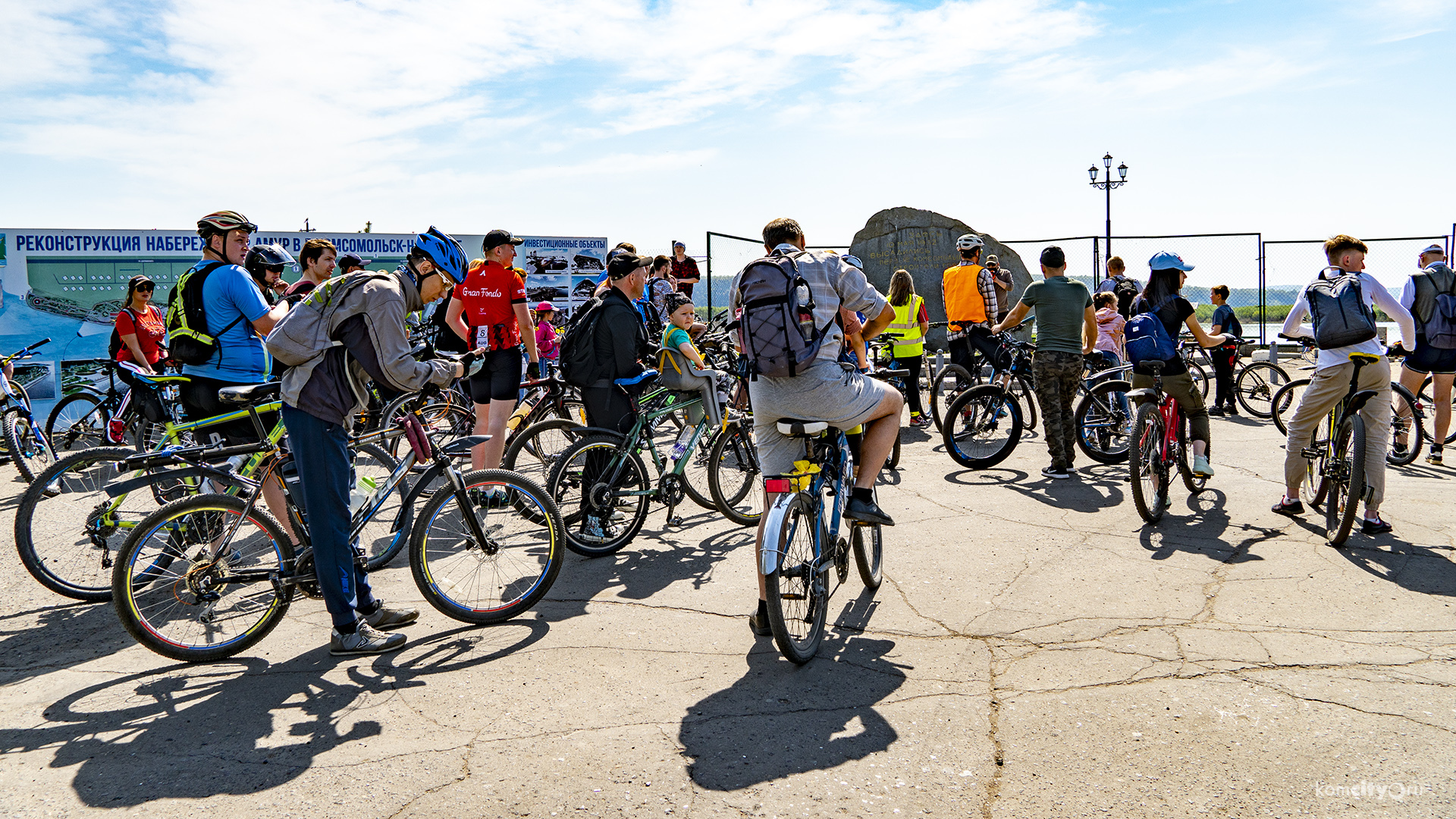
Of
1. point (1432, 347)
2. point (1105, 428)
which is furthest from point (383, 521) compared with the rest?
point (1432, 347)

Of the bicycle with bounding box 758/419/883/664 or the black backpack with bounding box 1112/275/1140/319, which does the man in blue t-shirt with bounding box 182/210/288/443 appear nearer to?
the bicycle with bounding box 758/419/883/664

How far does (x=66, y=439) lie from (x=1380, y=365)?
1040 cm

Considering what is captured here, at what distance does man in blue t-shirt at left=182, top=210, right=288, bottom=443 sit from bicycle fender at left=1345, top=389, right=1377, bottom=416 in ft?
21.4

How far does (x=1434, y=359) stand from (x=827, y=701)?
23.8 feet

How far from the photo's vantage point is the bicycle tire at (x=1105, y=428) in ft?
26.7

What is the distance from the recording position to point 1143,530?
19.9ft

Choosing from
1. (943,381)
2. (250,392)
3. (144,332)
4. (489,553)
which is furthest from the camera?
(943,381)

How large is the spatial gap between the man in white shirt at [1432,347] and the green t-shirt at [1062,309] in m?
2.77

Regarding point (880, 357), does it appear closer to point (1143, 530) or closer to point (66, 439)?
point (1143, 530)

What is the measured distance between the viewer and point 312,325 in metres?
3.94

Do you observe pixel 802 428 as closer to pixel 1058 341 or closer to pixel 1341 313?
pixel 1341 313

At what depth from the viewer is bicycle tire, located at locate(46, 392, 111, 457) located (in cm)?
848

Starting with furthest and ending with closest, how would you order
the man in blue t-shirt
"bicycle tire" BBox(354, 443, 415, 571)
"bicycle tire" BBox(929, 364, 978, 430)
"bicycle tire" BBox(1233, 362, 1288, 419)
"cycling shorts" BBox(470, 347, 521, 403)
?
"bicycle tire" BBox(1233, 362, 1288, 419) < "bicycle tire" BBox(929, 364, 978, 430) < "cycling shorts" BBox(470, 347, 521, 403) < the man in blue t-shirt < "bicycle tire" BBox(354, 443, 415, 571)

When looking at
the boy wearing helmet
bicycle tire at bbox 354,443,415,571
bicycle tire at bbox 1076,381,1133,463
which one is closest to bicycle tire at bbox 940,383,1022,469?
bicycle tire at bbox 1076,381,1133,463
